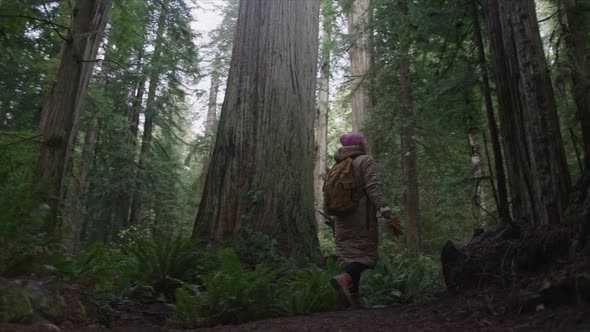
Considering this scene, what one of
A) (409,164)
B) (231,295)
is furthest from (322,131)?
(231,295)

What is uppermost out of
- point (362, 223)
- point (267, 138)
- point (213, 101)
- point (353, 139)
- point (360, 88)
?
point (213, 101)

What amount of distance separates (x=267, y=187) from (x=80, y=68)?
2.86 metres

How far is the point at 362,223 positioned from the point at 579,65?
2.61 meters

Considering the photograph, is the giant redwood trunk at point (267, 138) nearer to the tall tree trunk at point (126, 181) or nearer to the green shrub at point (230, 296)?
the green shrub at point (230, 296)

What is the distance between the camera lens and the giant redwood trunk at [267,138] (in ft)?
20.1

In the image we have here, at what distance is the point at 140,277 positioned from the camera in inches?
196

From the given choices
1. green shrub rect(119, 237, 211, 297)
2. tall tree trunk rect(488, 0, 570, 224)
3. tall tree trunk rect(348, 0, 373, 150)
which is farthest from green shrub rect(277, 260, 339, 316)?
tall tree trunk rect(348, 0, 373, 150)

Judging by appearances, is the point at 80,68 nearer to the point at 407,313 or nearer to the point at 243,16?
the point at 243,16

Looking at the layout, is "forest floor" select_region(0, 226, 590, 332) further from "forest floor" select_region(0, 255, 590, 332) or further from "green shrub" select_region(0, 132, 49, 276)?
"green shrub" select_region(0, 132, 49, 276)

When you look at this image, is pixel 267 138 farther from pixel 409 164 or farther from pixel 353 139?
pixel 409 164

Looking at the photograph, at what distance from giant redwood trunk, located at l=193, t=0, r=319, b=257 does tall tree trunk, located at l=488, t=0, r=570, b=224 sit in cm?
321

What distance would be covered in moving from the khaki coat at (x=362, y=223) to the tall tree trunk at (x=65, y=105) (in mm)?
3237

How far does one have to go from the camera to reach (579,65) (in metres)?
4.00

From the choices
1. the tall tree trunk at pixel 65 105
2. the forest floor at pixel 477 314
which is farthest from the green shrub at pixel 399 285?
the tall tree trunk at pixel 65 105
